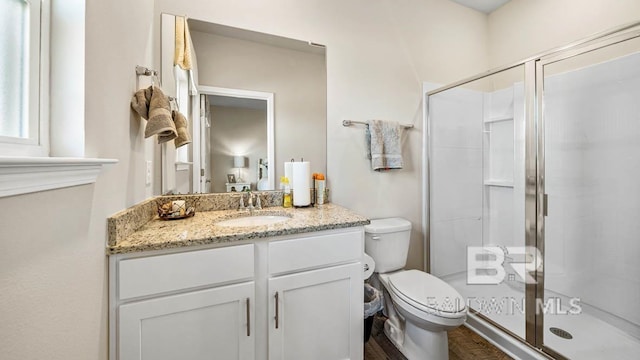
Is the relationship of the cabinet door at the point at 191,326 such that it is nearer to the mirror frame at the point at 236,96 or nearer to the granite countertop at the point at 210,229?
the granite countertop at the point at 210,229

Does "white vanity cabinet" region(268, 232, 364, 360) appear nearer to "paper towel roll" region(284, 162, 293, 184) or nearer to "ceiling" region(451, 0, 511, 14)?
"paper towel roll" region(284, 162, 293, 184)

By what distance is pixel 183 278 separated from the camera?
0.96 m

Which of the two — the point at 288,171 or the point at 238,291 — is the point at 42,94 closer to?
the point at 238,291

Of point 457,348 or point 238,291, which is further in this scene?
point 457,348

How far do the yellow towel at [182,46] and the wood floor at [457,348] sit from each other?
204 centimetres

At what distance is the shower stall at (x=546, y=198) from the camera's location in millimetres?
1462

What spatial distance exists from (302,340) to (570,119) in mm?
2171

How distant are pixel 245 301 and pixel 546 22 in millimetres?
2851

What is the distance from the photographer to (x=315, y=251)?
46.2 inches

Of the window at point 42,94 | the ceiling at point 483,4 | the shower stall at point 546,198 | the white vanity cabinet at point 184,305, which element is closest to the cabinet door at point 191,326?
the white vanity cabinet at point 184,305

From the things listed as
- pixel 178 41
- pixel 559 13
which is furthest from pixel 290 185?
pixel 559 13

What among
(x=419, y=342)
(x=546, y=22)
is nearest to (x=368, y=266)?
(x=419, y=342)

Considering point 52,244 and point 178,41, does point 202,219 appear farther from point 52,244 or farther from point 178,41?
point 178,41

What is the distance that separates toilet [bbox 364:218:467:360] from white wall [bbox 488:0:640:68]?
1794mm
